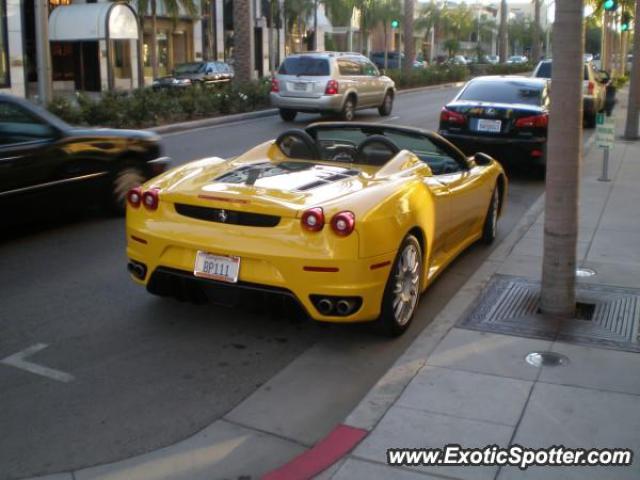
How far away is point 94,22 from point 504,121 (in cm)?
2575

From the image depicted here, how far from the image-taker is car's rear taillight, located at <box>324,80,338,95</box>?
69.2ft

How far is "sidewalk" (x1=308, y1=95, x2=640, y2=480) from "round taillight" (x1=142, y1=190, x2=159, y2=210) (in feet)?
6.46

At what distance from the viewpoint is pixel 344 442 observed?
4.22 meters

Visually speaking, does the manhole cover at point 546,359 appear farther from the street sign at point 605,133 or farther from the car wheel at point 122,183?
the street sign at point 605,133

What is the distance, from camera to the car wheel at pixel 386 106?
24.1 meters

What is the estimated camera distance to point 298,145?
7004 millimetres

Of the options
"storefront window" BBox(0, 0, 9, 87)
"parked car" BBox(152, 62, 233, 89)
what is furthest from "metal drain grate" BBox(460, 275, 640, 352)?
"storefront window" BBox(0, 0, 9, 87)

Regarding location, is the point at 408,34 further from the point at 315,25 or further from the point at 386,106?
the point at 315,25

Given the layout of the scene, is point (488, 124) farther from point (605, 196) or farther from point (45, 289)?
point (45, 289)

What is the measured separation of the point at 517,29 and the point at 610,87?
84.5m

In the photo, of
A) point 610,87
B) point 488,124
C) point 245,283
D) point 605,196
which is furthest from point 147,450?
point 610,87

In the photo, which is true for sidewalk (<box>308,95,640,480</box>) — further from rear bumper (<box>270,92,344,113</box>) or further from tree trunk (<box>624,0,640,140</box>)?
rear bumper (<box>270,92,344,113</box>)

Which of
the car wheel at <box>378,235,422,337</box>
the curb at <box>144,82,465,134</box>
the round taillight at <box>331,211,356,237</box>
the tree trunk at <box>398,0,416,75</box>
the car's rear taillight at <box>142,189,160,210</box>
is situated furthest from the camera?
the tree trunk at <box>398,0,416,75</box>

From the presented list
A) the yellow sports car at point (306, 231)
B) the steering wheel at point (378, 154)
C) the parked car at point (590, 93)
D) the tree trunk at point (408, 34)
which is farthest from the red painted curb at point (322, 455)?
the tree trunk at point (408, 34)
